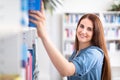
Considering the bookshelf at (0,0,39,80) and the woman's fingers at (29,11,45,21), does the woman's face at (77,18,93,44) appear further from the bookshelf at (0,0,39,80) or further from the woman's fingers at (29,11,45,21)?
the bookshelf at (0,0,39,80)

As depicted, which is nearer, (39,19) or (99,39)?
(39,19)

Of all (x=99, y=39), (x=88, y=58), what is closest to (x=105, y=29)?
(x=99, y=39)

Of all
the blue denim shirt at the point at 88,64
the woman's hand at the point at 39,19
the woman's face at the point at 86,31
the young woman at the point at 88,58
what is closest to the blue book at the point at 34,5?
the woman's hand at the point at 39,19

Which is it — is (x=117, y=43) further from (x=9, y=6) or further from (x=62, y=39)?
(x=9, y=6)

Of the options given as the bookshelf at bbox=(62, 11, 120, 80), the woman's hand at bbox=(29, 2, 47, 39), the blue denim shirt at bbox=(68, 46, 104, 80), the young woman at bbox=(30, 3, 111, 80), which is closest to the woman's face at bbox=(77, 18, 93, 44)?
the young woman at bbox=(30, 3, 111, 80)

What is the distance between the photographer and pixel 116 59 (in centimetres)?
471

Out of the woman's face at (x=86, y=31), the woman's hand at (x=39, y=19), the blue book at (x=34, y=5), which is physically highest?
the blue book at (x=34, y=5)

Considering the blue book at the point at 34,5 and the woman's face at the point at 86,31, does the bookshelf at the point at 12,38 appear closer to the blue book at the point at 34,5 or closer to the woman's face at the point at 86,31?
the blue book at the point at 34,5

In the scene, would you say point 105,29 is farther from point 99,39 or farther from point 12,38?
point 12,38

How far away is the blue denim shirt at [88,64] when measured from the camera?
4.27 feet

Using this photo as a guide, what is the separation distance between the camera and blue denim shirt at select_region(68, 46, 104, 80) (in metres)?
1.30

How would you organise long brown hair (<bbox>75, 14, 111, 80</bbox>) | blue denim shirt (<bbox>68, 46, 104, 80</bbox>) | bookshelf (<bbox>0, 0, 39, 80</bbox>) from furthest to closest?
long brown hair (<bbox>75, 14, 111, 80</bbox>) → blue denim shirt (<bbox>68, 46, 104, 80</bbox>) → bookshelf (<bbox>0, 0, 39, 80</bbox>)

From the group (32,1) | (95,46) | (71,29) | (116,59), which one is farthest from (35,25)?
(116,59)

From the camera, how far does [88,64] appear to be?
4.41 feet
